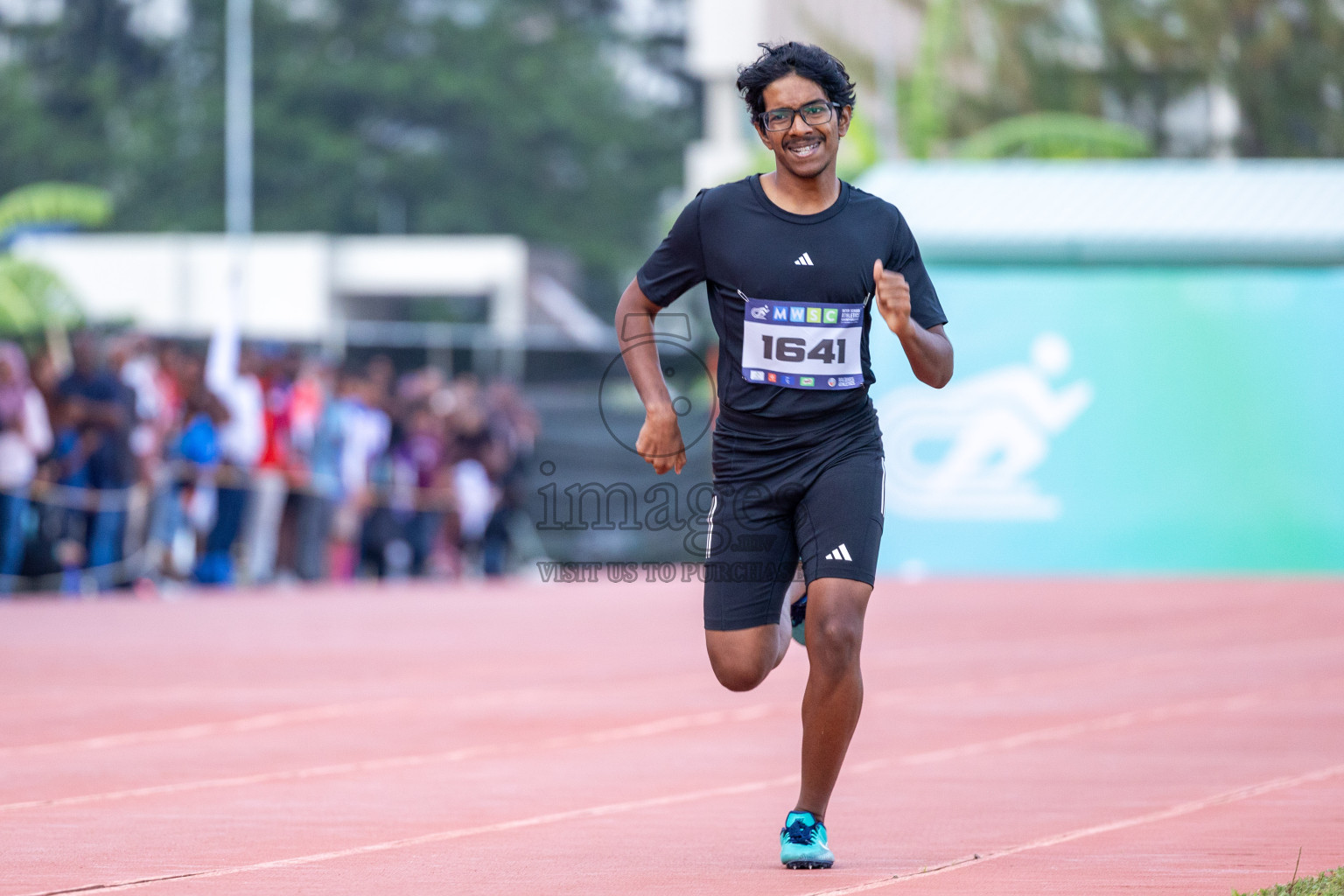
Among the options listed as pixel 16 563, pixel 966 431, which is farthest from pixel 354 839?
pixel 966 431

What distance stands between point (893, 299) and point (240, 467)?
14410 millimetres

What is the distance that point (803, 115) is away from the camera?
19.7 feet

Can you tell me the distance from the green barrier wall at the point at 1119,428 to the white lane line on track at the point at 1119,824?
41.7 ft

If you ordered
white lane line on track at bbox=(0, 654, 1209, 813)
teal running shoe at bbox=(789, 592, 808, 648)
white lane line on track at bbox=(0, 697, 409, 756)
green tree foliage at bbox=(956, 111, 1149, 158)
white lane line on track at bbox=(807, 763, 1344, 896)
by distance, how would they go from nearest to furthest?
white lane line on track at bbox=(807, 763, 1344, 896), teal running shoe at bbox=(789, 592, 808, 648), white lane line on track at bbox=(0, 654, 1209, 813), white lane line on track at bbox=(0, 697, 409, 756), green tree foliage at bbox=(956, 111, 1149, 158)

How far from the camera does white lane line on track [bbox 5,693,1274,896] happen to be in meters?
5.73

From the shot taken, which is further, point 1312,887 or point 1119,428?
point 1119,428

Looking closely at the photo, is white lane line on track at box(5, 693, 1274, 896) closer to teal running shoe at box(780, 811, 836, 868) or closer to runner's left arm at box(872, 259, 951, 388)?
teal running shoe at box(780, 811, 836, 868)

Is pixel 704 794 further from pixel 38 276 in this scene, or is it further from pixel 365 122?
pixel 365 122

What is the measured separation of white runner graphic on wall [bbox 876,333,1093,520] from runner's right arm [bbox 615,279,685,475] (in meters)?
14.8

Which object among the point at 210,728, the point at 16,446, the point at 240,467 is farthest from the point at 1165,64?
the point at 210,728

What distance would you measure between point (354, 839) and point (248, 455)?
44.3ft

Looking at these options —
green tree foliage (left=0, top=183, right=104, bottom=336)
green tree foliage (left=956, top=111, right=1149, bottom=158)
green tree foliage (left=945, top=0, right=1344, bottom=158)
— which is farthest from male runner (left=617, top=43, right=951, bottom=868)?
green tree foliage (left=945, top=0, right=1344, bottom=158)

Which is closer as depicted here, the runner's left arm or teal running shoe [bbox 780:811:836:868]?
the runner's left arm

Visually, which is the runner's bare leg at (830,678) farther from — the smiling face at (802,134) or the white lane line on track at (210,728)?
the white lane line on track at (210,728)
